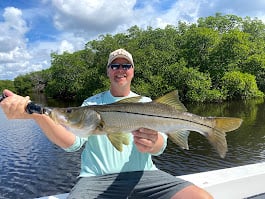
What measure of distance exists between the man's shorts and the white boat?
0.59 metres

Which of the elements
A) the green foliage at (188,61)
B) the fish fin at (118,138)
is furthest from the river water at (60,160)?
the green foliage at (188,61)

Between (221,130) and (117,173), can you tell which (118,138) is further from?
(221,130)

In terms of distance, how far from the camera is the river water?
11320 mm

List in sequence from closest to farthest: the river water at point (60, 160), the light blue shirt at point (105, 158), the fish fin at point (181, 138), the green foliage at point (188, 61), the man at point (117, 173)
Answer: the fish fin at point (181, 138) < the man at point (117, 173) < the light blue shirt at point (105, 158) < the river water at point (60, 160) < the green foliage at point (188, 61)

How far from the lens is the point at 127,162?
139 inches

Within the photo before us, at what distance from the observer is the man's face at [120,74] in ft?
12.8

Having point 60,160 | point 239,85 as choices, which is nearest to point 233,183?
point 60,160

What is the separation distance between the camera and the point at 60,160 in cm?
1432

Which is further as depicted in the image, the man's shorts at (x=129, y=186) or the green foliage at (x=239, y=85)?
the green foliage at (x=239, y=85)

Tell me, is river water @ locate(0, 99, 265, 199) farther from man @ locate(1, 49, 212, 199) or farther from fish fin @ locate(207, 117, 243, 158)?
fish fin @ locate(207, 117, 243, 158)

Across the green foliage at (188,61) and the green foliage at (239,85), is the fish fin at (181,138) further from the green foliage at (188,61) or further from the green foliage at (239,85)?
the green foliage at (239,85)

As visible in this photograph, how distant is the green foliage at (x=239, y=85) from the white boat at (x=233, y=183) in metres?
42.7

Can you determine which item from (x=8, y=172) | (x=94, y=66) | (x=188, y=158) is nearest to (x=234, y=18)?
(x=94, y=66)

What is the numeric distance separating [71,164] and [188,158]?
494 cm
